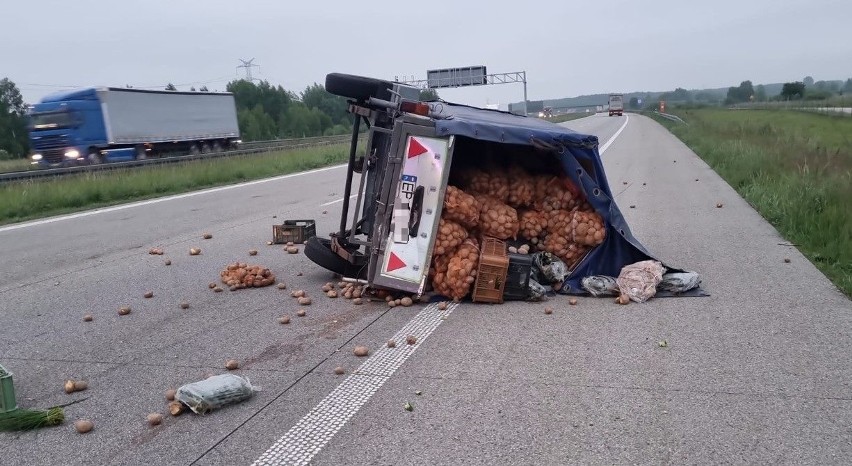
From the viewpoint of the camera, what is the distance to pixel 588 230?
24.2 feet

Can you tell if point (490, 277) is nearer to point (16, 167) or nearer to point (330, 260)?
point (330, 260)

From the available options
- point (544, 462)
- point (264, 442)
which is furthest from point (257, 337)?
point (544, 462)

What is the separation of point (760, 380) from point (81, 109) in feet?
112

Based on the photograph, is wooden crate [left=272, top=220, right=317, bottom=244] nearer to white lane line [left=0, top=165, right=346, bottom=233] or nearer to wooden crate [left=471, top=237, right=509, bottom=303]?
wooden crate [left=471, top=237, right=509, bottom=303]

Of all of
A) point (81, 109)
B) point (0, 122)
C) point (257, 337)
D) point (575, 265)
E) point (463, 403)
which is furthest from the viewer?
point (0, 122)

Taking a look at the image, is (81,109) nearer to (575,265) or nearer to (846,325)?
(575,265)

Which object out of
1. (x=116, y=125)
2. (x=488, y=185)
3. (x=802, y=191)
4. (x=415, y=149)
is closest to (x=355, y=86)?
(x=415, y=149)

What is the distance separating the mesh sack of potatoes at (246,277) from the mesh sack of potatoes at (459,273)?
2085mm

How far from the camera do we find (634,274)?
7.09 m

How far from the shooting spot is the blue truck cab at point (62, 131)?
32.7 m

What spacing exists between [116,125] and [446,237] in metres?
31.7

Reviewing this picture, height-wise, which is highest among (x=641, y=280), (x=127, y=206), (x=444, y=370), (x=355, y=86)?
(x=355, y=86)

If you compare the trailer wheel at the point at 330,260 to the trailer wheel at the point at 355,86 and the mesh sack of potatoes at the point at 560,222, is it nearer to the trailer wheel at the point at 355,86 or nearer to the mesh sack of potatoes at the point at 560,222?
the trailer wheel at the point at 355,86

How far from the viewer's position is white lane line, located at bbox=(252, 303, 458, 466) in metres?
4.05
